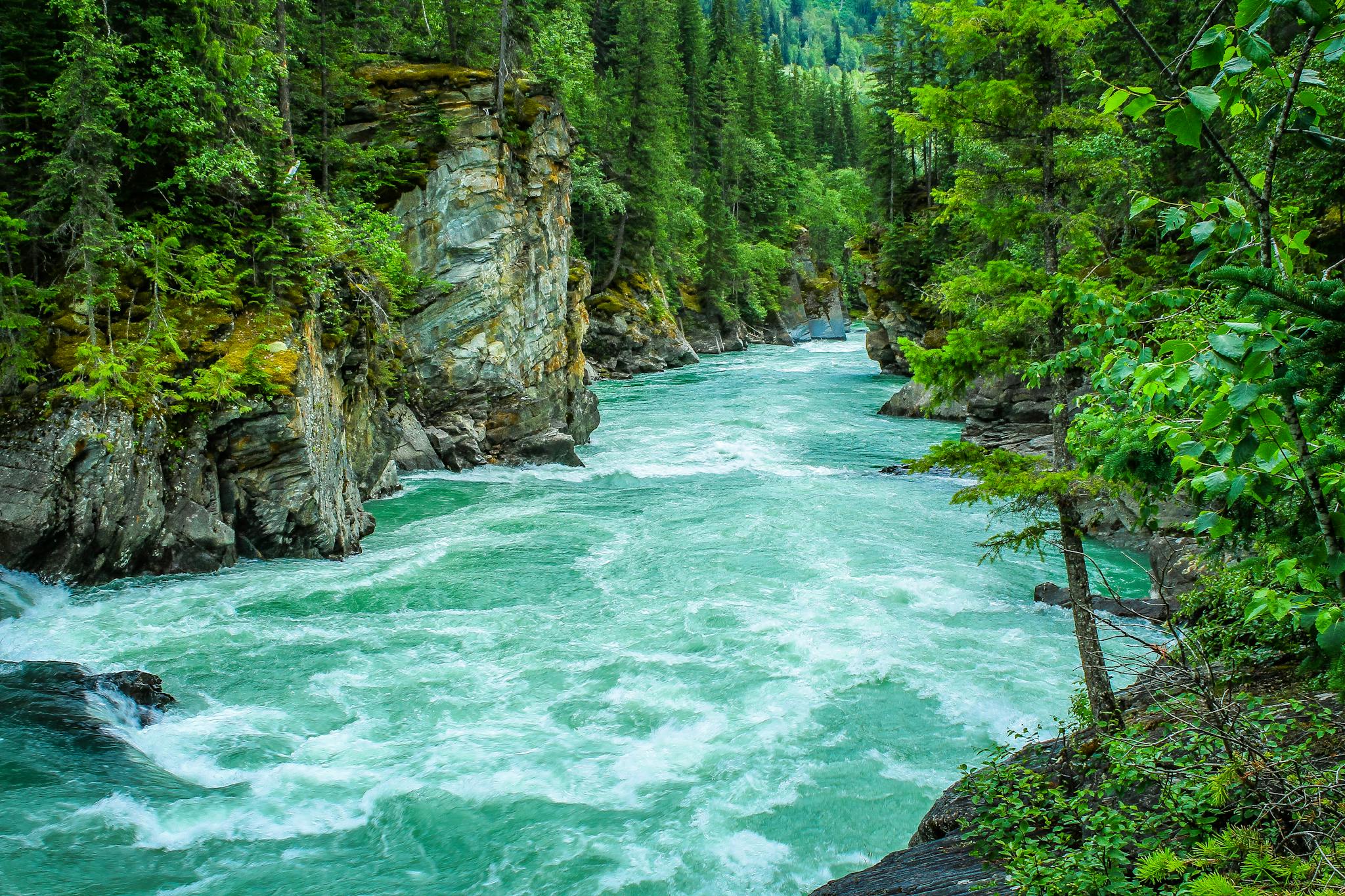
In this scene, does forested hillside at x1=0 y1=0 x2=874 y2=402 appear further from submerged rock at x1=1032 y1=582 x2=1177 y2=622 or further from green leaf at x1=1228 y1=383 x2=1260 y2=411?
green leaf at x1=1228 y1=383 x2=1260 y2=411

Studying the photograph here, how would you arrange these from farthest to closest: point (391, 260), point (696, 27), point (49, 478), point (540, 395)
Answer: point (696, 27) → point (540, 395) → point (391, 260) → point (49, 478)

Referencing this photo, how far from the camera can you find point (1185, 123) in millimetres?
2135

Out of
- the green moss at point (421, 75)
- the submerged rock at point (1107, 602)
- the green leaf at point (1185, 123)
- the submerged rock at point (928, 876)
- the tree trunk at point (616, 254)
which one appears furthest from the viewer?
the tree trunk at point (616, 254)

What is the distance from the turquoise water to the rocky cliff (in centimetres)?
83

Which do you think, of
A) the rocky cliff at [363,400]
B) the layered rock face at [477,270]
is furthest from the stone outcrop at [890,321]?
the layered rock face at [477,270]

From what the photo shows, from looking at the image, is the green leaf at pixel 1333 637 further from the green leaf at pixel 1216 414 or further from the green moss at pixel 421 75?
the green moss at pixel 421 75

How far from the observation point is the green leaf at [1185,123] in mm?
2111

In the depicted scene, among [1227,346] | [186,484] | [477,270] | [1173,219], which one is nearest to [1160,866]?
[1227,346]

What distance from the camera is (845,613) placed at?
41.2 feet

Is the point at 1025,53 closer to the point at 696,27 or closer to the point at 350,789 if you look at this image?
the point at 350,789

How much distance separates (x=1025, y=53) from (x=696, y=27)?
2514 inches

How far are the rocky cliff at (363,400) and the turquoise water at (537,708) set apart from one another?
0.83 meters

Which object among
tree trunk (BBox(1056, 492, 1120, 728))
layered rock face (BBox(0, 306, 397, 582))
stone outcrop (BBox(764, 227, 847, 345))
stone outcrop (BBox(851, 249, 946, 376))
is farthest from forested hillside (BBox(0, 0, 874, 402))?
stone outcrop (BBox(764, 227, 847, 345))

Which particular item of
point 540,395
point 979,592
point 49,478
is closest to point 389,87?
point 540,395
